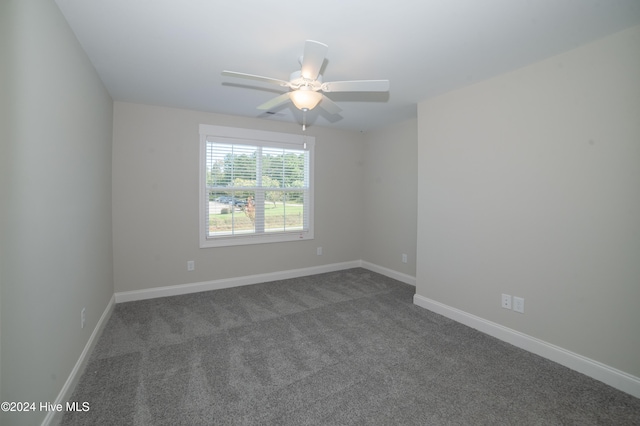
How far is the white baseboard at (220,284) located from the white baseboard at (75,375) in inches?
25.1

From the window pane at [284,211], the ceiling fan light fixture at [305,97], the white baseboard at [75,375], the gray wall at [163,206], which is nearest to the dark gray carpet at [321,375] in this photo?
the white baseboard at [75,375]

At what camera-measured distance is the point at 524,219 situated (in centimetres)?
245

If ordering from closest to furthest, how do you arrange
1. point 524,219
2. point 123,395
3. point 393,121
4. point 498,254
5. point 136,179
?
1. point 123,395
2. point 524,219
3. point 498,254
4. point 136,179
5. point 393,121

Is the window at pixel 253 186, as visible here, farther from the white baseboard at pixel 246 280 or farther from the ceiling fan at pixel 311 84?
the ceiling fan at pixel 311 84

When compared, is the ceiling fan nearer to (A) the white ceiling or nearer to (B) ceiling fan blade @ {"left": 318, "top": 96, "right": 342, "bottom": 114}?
(B) ceiling fan blade @ {"left": 318, "top": 96, "right": 342, "bottom": 114}

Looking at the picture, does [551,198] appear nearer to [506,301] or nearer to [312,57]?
[506,301]

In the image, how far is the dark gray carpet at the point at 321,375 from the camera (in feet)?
5.57

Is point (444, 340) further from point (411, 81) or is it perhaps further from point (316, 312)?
point (411, 81)

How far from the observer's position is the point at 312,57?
66.9 inches

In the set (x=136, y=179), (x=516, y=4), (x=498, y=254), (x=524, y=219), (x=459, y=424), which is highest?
(x=516, y=4)

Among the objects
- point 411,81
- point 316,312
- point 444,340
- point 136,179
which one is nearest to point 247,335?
point 316,312

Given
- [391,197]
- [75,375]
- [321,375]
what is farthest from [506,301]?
[75,375]

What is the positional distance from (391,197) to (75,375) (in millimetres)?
4030

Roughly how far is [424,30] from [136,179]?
3400 millimetres
